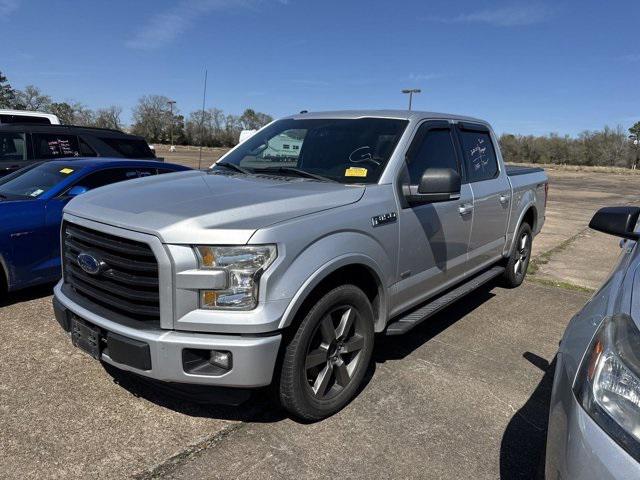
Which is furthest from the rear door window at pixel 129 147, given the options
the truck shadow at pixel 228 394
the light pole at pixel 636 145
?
the light pole at pixel 636 145

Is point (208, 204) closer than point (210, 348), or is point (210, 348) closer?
point (210, 348)

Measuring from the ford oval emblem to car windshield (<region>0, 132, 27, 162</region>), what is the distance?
20.6 feet

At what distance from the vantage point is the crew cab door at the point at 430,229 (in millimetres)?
3555

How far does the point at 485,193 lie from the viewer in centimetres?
471

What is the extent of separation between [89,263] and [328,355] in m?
1.48

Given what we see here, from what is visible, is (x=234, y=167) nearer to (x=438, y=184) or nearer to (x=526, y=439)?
(x=438, y=184)

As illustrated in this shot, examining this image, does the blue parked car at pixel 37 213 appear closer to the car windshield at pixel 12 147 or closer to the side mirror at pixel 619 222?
the car windshield at pixel 12 147

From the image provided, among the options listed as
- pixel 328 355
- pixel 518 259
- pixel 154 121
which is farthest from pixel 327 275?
pixel 154 121

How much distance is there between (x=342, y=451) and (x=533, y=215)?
4.51 meters

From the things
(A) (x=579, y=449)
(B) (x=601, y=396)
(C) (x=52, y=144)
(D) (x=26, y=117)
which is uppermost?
(D) (x=26, y=117)

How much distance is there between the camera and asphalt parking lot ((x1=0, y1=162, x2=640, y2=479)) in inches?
104

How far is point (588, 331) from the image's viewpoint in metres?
1.92

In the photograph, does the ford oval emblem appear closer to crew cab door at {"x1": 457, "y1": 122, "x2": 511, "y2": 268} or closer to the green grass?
crew cab door at {"x1": 457, "y1": 122, "x2": 511, "y2": 268}

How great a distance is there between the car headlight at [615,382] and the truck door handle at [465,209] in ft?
8.12
